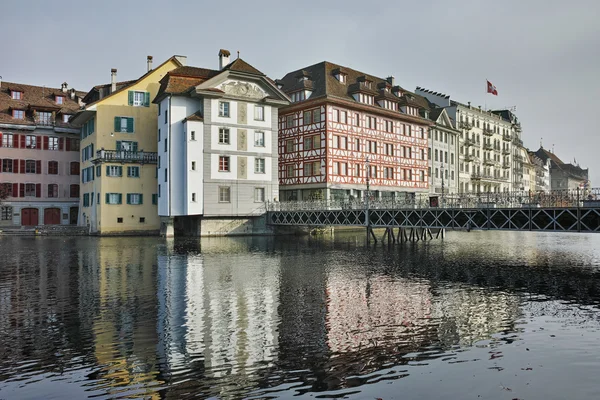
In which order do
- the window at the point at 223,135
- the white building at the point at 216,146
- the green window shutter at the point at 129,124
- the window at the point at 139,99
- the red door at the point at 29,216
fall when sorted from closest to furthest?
the white building at the point at 216,146, the window at the point at 223,135, the green window shutter at the point at 129,124, the window at the point at 139,99, the red door at the point at 29,216

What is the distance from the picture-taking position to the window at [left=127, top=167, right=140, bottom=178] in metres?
57.2

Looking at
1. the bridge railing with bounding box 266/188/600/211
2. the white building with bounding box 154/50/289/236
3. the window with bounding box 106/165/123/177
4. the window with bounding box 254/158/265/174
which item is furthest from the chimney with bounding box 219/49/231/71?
the bridge railing with bounding box 266/188/600/211

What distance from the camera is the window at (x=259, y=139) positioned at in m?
56.6

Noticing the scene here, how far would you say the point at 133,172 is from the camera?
5747 centimetres

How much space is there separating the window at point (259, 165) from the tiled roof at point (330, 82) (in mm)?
10974

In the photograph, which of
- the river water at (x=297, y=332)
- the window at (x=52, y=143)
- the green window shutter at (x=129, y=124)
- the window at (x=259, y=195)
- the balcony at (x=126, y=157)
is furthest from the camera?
the window at (x=52, y=143)

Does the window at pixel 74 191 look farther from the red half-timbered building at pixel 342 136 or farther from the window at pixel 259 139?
the red half-timbered building at pixel 342 136

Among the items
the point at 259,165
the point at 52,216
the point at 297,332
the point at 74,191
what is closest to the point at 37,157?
the point at 74,191

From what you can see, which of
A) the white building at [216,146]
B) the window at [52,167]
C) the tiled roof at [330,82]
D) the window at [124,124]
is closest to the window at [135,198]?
the white building at [216,146]

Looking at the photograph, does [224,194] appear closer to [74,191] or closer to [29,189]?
[74,191]

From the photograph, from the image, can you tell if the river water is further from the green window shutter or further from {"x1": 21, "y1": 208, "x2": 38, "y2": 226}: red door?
{"x1": 21, "y1": 208, "x2": 38, "y2": 226}: red door

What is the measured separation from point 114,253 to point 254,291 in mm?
19065

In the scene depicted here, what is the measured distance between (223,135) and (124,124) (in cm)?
1194

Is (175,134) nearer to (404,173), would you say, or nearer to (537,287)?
(404,173)
